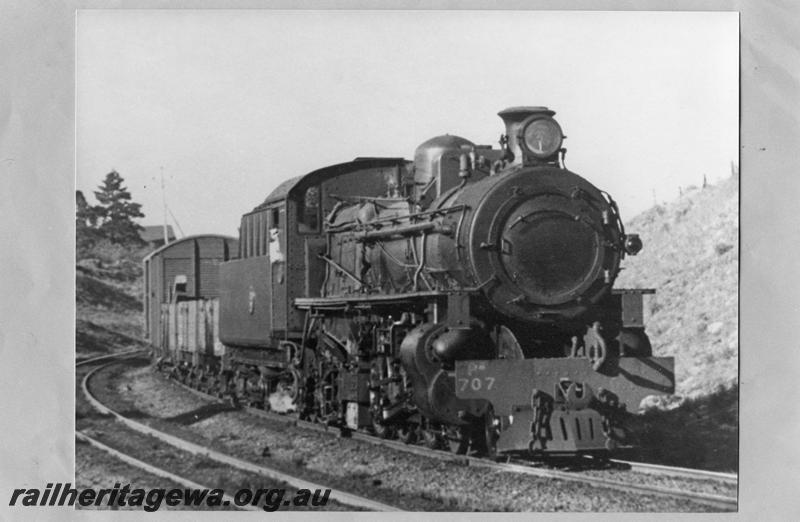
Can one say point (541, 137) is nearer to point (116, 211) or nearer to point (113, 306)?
point (116, 211)

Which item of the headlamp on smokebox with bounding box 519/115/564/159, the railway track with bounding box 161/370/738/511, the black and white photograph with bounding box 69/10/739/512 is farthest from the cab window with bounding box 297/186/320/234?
the headlamp on smokebox with bounding box 519/115/564/159

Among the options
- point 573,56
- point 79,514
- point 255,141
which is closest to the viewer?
point 79,514

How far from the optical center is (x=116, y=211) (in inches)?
707

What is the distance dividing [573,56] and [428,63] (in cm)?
165

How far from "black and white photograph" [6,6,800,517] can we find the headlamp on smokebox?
25 mm

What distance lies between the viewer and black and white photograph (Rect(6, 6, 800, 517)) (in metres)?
11.0

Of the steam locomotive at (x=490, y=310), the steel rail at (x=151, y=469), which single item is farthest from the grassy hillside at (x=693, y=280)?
the steel rail at (x=151, y=469)

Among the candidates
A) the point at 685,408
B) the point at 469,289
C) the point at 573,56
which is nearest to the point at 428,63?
the point at 573,56

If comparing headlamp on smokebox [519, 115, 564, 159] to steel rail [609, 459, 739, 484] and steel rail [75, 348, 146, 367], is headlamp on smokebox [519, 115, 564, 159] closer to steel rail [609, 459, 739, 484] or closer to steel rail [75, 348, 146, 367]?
steel rail [609, 459, 739, 484]

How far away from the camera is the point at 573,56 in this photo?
1195 cm

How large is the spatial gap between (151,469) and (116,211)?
6.69 metres

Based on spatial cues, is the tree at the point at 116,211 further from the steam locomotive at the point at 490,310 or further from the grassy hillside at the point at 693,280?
the grassy hillside at the point at 693,280

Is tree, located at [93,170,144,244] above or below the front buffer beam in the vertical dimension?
above
